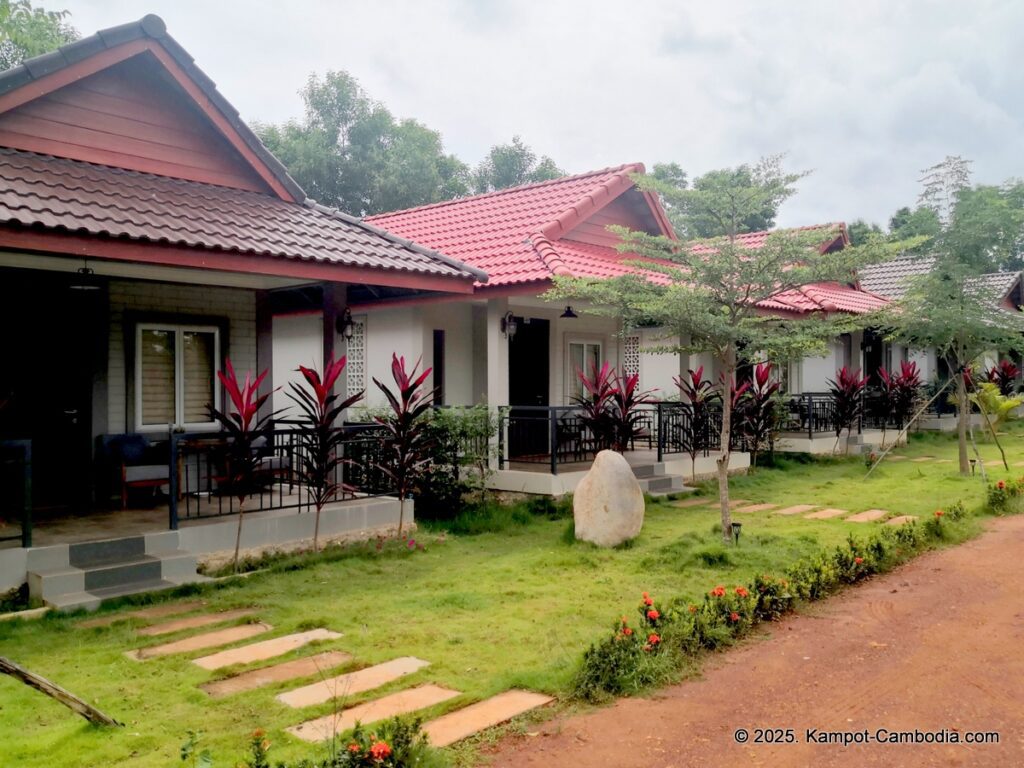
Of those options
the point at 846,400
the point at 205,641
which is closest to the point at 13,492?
the point at 205,641

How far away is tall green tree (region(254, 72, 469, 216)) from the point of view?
29.3 metres

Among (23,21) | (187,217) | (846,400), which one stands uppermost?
(23,21)

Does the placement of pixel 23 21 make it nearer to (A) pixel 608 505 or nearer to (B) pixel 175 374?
(B) pixel 175 374

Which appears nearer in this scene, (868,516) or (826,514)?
(868,516)

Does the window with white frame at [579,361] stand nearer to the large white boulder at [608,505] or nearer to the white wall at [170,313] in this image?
the large white boulder at [608,505]

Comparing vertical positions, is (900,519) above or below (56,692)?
below

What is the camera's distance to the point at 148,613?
5922 mm

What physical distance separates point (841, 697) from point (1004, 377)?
77.9 feet

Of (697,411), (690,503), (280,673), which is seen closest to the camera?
(280,673)

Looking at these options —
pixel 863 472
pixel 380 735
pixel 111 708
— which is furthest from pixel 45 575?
pixel 863 472

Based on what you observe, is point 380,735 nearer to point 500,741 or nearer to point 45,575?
point 500,741

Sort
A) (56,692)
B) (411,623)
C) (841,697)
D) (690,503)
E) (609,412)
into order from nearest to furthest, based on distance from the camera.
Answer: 1. (56,692)
2. (841,697)
3. (411,623)
4. (609,412)
5. (690,503)

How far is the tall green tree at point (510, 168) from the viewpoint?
3372 centimetres

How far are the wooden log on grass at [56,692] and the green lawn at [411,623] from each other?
0.07m
